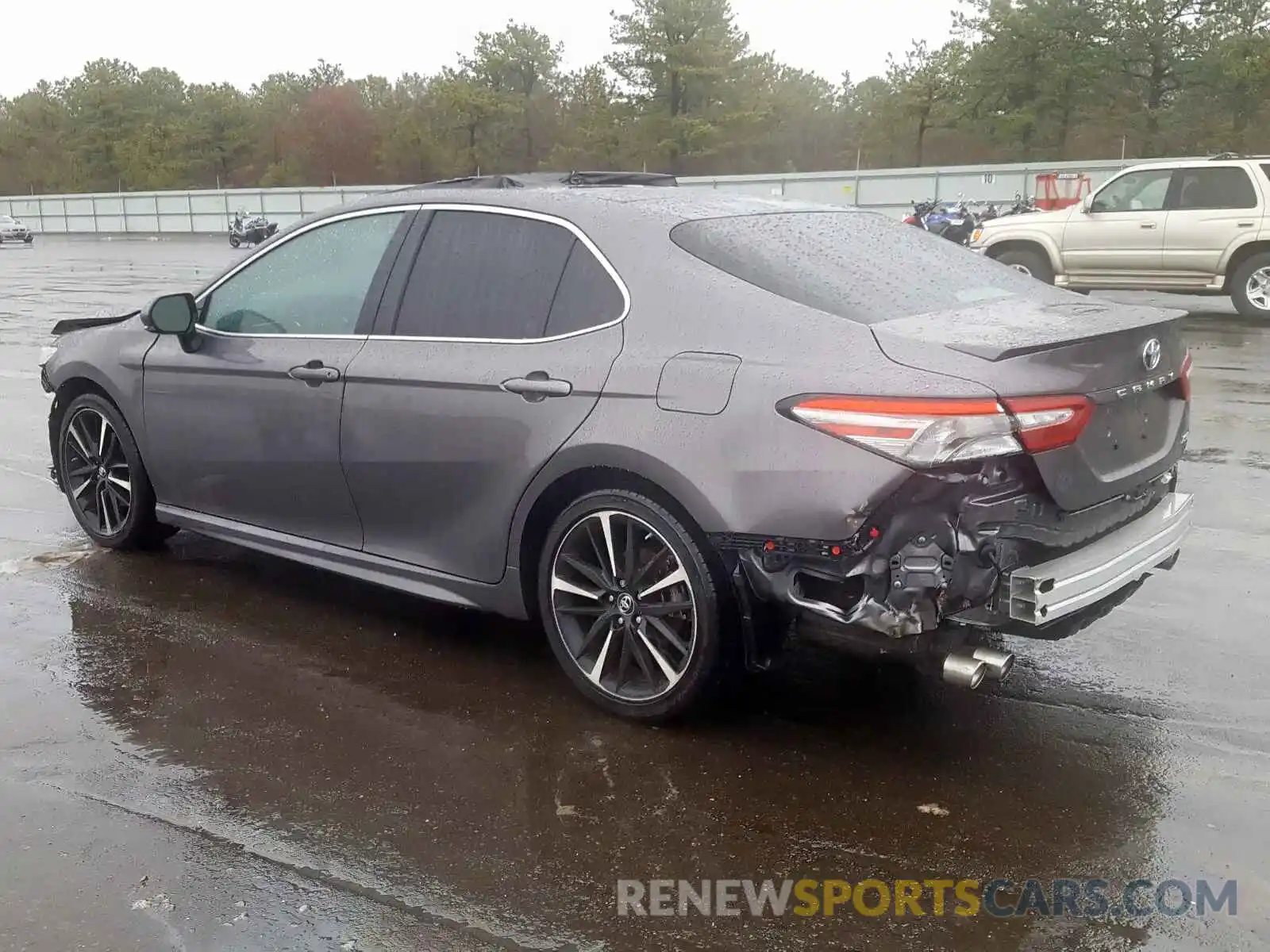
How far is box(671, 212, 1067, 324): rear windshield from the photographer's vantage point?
154 inches

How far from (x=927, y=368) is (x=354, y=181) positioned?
247 ft

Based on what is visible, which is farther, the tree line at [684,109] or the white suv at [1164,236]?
the tree line at [684,109]

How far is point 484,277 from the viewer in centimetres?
447

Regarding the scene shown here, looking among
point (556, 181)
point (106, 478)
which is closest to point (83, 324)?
point (106, 478)

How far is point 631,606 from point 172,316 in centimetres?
260

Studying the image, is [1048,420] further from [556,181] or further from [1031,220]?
[1031,220]

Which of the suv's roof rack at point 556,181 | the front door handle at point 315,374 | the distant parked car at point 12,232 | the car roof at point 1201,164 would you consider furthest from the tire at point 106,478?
the distant parked car at point 12,232

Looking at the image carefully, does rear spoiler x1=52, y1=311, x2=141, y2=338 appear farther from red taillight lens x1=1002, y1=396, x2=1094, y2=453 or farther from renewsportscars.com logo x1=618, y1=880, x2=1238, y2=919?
red taillight lens x1=1002, y1=396, x2=1094, y2=453

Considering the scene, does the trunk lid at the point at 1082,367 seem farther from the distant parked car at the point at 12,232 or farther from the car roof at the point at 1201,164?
the distant parked car at the point at 12,232

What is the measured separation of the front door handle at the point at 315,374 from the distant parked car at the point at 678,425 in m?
0.01

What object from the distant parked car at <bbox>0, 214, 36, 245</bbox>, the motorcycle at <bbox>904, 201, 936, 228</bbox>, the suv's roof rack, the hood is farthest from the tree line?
the suv's roof rack

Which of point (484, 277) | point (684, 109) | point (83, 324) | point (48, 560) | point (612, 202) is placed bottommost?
point (48, 560)

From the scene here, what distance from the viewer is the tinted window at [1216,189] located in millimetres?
15141

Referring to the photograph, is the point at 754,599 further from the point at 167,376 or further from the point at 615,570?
the point at 167,376
